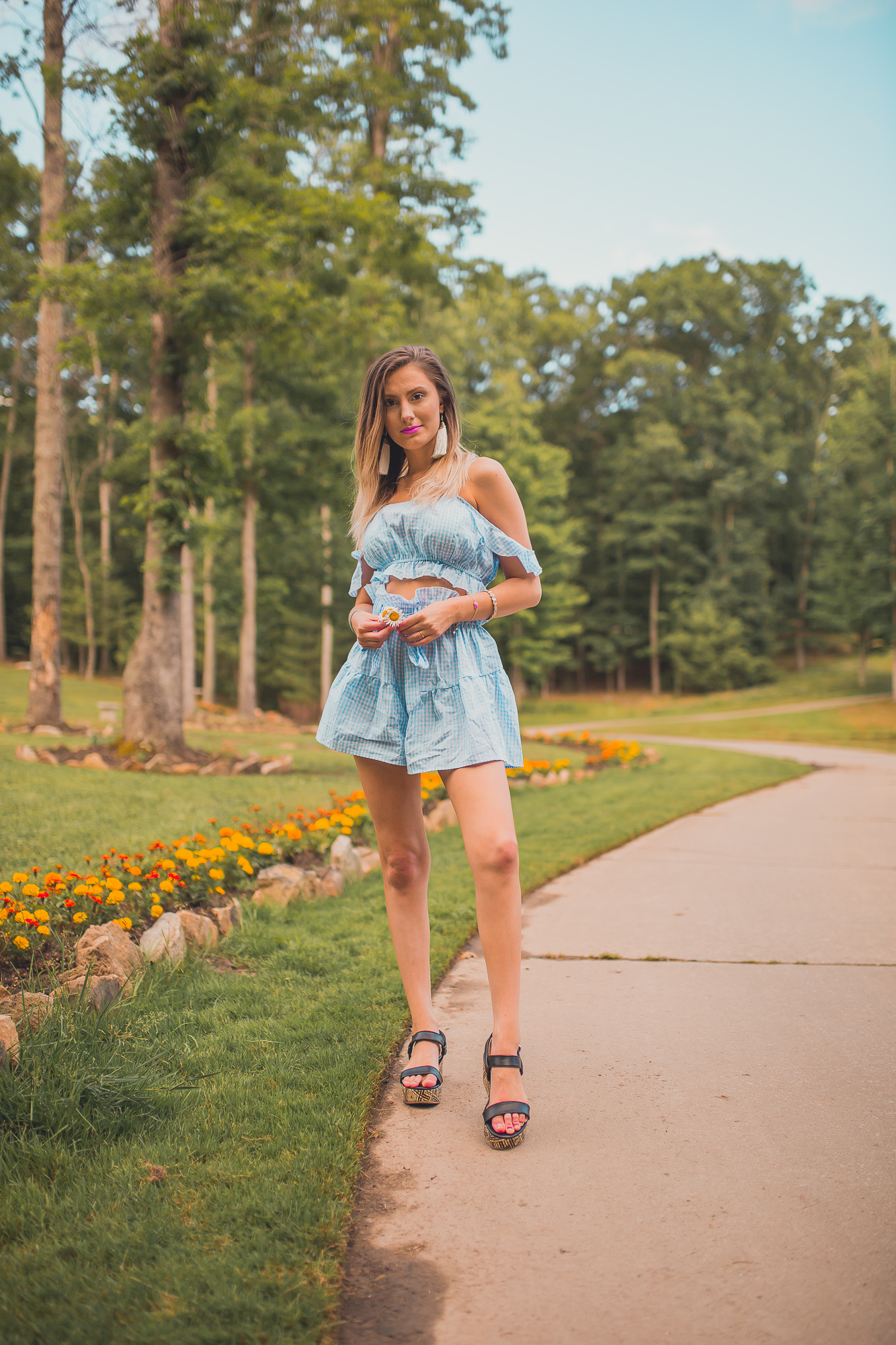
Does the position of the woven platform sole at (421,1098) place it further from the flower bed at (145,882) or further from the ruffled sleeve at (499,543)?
the ruffled sleeve at (499,543)

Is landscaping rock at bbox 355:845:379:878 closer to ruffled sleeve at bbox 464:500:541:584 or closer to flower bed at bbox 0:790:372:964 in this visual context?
flower bed at bbox 0:790:372:964

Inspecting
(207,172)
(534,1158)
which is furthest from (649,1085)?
(207,172)

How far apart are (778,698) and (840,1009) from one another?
30.5 meters

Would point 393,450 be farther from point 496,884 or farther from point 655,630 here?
point 655,630

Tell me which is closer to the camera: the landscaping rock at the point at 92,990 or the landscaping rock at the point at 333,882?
the landscaping rock at the point at 92,990

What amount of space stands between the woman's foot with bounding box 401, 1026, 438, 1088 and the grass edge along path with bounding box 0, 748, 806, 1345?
0.10 metres

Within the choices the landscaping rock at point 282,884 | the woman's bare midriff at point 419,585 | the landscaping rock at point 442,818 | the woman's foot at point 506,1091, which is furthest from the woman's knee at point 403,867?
the landscaping rock at point 442,818

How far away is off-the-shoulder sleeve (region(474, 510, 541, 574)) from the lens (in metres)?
2.47

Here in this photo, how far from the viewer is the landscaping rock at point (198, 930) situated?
3355mm

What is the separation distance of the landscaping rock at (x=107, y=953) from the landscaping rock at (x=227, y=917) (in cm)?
57

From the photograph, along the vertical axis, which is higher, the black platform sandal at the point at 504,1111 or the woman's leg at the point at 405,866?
the woman's leg at the point at 405,866

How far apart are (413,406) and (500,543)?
0.47m

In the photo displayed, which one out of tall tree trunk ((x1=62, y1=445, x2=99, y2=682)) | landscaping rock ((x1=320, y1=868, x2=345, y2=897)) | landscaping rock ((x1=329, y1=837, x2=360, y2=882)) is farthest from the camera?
tall tree trunk ((x1=62, y1=445, x2=99, y2=682))

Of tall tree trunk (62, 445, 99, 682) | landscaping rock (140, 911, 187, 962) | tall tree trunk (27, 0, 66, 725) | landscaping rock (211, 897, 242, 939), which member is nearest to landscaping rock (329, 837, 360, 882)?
landscaping rock (211, 897, 242, 939)
